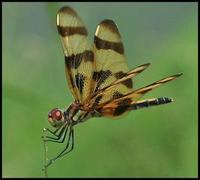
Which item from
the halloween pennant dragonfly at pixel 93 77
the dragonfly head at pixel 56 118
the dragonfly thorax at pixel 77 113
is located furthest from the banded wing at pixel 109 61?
the dragonfly head at pixel 56 118

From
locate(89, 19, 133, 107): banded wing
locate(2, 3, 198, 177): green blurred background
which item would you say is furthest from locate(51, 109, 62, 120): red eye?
locate(2, 3, 198, 177): green blurred background

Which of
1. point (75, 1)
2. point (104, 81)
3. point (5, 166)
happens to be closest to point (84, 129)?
point (5, 166)

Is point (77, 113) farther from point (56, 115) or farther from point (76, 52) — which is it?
point (76, 52)

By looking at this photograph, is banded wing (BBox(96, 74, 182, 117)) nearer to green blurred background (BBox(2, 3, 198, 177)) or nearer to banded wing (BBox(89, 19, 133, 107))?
banded wing (BBox(89, 19, 133, 107))

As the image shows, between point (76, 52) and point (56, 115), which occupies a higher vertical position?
point (76, 52)

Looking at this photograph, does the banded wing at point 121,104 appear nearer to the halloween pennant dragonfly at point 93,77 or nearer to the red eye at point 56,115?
the halloween pennant dragonfly at point 93,77

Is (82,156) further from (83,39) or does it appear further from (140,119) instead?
(83,39)

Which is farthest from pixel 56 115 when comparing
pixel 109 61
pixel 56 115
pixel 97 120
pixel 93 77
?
pixel 97 120
